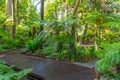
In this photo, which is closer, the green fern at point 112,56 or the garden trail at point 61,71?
the green fern at point 112,56

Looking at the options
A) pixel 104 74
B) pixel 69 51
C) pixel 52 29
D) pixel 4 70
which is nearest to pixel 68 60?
pixel 69 51

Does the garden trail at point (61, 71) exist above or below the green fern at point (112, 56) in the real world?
below

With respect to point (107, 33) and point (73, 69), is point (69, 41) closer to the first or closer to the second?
point (73, 69)

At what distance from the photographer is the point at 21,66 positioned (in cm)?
795

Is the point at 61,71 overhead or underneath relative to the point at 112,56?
underneath

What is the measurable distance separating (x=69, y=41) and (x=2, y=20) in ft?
22.8

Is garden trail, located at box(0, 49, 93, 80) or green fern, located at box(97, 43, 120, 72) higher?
green fern, located at box(97, 43, 120, 72)

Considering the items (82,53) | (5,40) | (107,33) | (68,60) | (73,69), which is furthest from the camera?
(5,40)

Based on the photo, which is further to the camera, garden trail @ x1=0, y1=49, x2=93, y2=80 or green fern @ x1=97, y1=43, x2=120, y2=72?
garden trail @ x1=0, y1=49, x2=93, y2=80

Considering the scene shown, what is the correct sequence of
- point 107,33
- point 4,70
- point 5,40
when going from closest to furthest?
point 4,70, point 107,33, point 5,40

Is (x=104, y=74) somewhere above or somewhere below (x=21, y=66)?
above

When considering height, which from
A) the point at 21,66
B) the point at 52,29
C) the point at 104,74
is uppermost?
the point at 52,29

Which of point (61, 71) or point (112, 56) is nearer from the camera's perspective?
point (112, 56)

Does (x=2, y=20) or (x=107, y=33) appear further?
(x=2, y=20)
